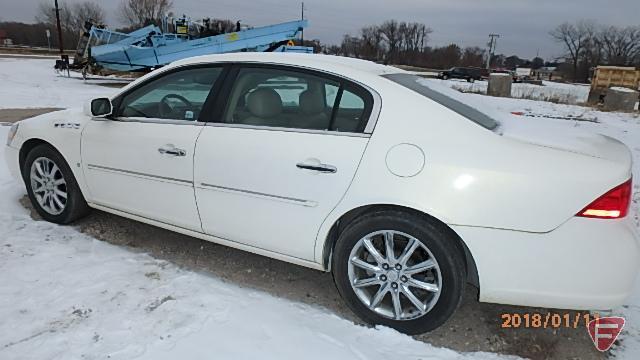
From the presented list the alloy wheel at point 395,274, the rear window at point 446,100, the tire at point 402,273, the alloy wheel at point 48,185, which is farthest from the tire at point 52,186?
the rear window at point 446,100

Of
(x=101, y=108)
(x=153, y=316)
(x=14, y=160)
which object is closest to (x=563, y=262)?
(x=153, y=316)

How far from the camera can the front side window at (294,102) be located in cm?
258

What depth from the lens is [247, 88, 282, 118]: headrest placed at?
2.87 m

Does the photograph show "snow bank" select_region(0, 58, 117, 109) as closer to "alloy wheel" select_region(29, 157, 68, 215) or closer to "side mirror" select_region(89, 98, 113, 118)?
"alloy wheel" select_region(29, 157, 68, 215)

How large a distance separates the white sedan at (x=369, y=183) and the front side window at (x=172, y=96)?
12mm

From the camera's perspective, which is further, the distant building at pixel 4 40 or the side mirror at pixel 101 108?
the distant building at pixel 4 40

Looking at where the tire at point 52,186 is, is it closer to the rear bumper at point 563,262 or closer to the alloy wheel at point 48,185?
the alloy wheel at point 48,185

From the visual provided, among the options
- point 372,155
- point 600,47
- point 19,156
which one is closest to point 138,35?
point 19,156


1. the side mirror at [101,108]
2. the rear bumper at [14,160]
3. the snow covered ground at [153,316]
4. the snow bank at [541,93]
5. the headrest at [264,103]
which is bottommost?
the snow covered ground at [153,316]

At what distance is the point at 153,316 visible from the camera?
8.32 feet

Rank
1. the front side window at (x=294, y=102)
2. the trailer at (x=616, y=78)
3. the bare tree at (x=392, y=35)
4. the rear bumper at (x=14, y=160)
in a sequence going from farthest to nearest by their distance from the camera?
the bare tree at (x=392, y=35)
the trailer at (x=616, y=78)
the rear bumper at (x=14, y=160)
the front side window at (x=294, y=102)

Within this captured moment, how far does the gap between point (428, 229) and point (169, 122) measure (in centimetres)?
192

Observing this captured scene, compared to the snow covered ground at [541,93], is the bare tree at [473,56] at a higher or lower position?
higher
